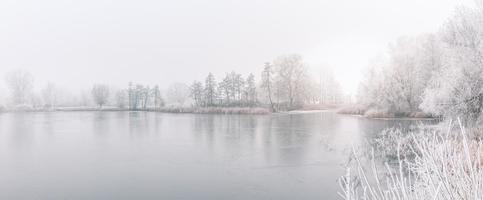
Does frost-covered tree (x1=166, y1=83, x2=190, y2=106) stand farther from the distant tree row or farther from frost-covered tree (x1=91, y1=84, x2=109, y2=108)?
the distant tree row

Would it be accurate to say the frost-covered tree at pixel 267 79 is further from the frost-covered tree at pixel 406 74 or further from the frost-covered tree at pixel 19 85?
the frost-covered tree at pixel 19 85

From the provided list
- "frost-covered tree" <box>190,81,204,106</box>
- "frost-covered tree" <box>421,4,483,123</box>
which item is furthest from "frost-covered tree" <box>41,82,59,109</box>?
"frost-covered tree" <box>421,4,483,123</box>

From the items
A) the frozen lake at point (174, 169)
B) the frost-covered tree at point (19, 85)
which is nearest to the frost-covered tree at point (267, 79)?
the frozen lake at point (174, 169)

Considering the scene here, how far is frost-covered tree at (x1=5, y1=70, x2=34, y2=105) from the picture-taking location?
49841mm

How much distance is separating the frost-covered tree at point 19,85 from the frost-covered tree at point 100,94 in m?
10.3

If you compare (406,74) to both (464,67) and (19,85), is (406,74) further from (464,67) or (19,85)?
(19,85)

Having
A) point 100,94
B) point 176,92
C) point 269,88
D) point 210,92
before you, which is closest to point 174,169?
point 269,88

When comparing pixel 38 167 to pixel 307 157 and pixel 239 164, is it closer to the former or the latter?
pixel 239 164

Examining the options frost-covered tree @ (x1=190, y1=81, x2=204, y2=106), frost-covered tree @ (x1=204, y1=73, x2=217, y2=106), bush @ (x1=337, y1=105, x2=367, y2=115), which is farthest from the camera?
frost-covered tree @ (x1=190, y1=81, x2=204, y2=106)

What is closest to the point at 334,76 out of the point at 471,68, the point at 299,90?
the point at 299,90

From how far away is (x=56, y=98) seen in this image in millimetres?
60781

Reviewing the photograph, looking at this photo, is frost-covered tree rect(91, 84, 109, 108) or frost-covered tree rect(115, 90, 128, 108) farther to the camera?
frost-covered tree rect(91, 84, 109, 108)

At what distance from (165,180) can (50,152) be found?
18.0 feet

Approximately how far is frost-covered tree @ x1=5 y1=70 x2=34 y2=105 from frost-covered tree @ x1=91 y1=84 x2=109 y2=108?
10326 mm
